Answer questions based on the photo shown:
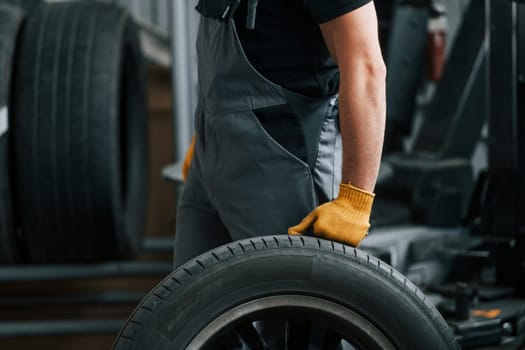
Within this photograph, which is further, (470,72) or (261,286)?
(470,72)

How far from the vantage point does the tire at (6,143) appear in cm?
258

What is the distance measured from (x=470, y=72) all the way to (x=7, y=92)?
5.38 feet

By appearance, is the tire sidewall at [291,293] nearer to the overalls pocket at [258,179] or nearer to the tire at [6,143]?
the overalls pocket at [258,179]

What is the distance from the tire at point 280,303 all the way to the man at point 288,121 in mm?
101

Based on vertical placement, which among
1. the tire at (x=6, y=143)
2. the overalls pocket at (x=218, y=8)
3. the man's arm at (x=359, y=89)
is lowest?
the tire at (x=6, y=143)

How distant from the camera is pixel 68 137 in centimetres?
260

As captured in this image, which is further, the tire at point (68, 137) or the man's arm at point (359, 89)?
the tire at point (68, 137)

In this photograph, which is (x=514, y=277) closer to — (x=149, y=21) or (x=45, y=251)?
(x=45, y=251)

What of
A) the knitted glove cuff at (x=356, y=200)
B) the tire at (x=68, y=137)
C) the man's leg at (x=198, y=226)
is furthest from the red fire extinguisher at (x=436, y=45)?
the knitted glove cuff at (x=356, y=200)

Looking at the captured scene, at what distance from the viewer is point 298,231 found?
1404 millimetres

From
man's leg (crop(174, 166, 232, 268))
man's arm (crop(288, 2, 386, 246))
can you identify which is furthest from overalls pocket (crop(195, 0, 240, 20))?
man's leg (crop(174, 166, 232, 268))

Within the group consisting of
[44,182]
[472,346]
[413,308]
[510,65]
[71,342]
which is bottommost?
[71,342]

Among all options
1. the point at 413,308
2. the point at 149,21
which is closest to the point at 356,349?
the point at 413,308

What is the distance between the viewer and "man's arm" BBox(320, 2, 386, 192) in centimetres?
134
